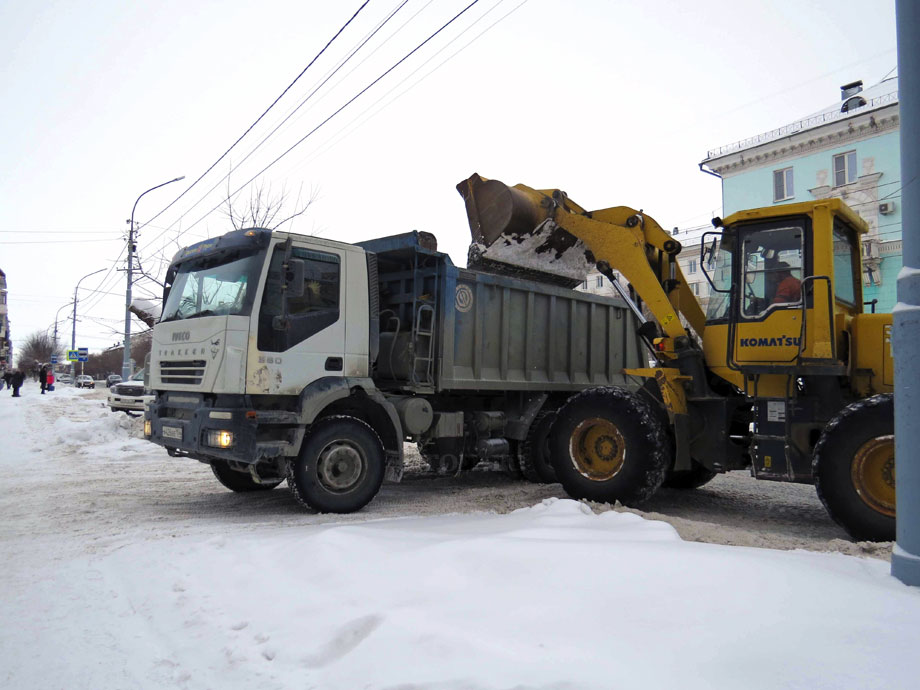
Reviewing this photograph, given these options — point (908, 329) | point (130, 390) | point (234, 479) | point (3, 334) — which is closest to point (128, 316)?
point (130, 390)

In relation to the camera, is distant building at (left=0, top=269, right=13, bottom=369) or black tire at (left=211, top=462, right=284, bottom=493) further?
distant building at (left=0, top=269, right=13, bottom=369)

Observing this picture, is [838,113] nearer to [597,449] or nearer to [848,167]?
[848,167]

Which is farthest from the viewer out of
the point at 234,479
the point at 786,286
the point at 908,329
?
the point at 234,479

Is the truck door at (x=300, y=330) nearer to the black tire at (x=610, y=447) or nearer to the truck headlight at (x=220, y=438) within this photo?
the truck headlight at (x=220, y=438)

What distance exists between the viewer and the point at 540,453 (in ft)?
30.7

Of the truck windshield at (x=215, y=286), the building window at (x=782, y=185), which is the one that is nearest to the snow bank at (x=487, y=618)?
the truck windshield at (x=215, y=286)

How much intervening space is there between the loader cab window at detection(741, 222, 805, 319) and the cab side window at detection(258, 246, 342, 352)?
4.17 meters

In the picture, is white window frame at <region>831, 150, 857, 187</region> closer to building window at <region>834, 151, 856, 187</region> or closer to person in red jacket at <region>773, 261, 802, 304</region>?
building window at <region>834, 151, 856, 187</region>

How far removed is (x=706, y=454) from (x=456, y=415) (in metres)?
2.94

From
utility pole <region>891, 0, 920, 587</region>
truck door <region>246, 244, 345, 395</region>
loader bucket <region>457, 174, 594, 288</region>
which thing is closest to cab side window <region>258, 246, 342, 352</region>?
truck door <region>246, 244, 345, 395</region>

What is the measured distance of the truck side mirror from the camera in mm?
6578

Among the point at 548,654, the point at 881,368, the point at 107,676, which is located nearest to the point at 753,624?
the point at 548,654

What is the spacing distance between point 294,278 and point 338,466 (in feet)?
6.45

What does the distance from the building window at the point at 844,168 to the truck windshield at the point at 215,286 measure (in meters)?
31.7
